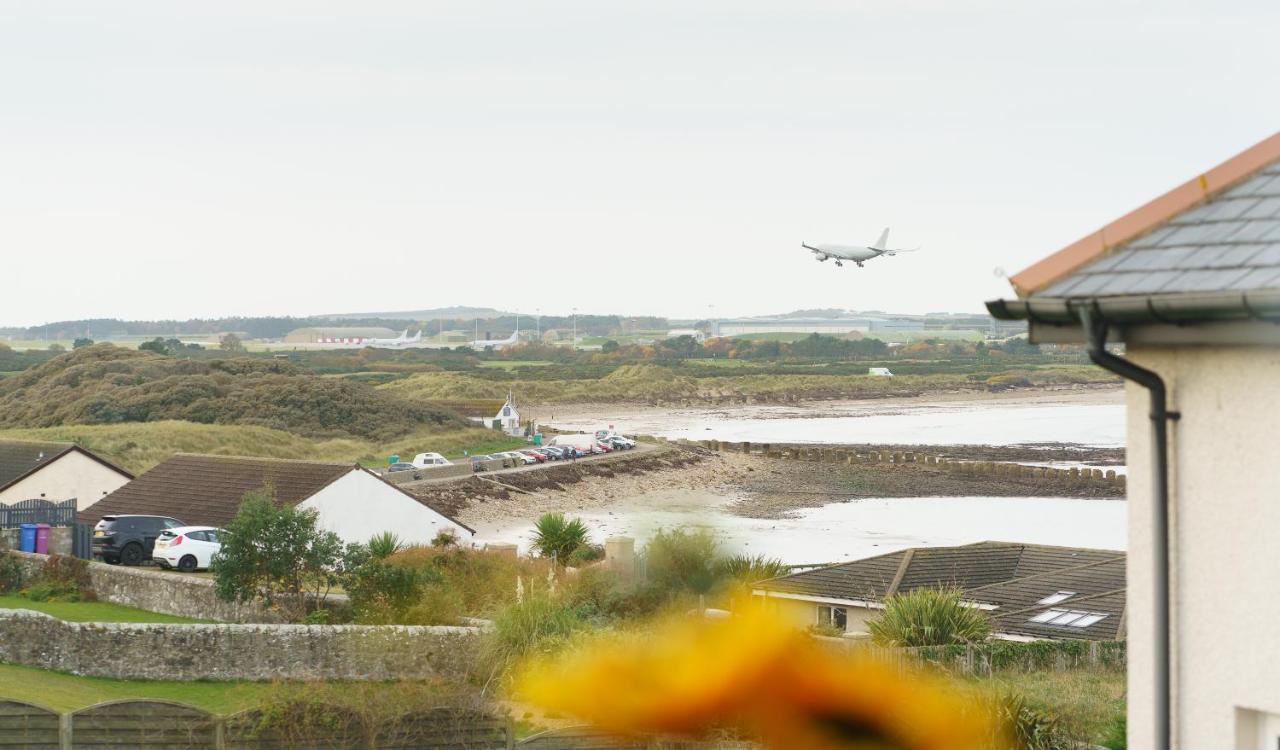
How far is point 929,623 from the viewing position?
2222 cm

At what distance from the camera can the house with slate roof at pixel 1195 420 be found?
3.42 m

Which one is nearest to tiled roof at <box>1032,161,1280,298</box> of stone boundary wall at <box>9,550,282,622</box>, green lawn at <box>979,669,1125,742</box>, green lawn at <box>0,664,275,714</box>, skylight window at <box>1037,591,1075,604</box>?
green lawn at <box>979,669,1125,742</box>

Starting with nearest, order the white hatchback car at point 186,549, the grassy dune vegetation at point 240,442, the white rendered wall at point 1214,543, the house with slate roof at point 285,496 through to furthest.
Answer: the white rendered wall at point 1214,543 → the white hatchback car at point 186,549 → the house with slate roof at point 285,496 → the grassy dune vegetation at point 240,442

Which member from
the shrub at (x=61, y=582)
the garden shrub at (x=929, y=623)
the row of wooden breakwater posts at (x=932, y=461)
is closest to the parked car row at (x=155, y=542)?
the shrub at (x=61, y=582)

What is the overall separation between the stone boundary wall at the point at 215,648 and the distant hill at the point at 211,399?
2840 inches

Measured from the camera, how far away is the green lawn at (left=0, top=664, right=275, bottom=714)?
2041 centimetres

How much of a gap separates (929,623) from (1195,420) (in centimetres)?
1907

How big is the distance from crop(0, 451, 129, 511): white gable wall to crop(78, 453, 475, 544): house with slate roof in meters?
1.91

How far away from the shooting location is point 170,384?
325 feet

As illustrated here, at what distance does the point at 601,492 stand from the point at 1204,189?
70595 mm

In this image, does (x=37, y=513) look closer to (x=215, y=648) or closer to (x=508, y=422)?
(x=215, y=648)

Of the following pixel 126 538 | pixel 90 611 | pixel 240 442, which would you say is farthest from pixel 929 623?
pixel 240 442

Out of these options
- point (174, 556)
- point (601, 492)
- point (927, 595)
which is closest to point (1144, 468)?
point (927, 595)

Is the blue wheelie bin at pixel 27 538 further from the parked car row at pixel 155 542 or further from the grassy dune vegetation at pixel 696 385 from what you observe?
the grassy dune vegetation at pixel 696 385
